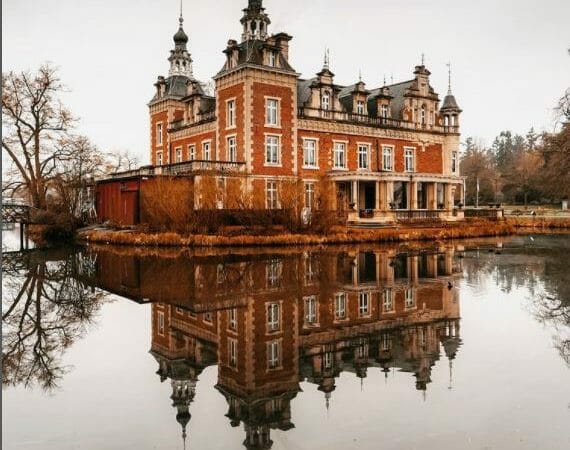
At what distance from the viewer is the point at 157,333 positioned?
28.4ft

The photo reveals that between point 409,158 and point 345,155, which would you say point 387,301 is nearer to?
point 345,155

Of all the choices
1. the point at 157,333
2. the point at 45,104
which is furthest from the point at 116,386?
the point at 45,104

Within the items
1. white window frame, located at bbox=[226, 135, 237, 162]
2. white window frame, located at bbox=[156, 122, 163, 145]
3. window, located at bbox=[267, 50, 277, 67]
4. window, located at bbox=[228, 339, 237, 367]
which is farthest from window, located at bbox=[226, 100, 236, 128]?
window, located at bbox=[228, 339, 237, 367]

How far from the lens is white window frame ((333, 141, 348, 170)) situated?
35.1 m

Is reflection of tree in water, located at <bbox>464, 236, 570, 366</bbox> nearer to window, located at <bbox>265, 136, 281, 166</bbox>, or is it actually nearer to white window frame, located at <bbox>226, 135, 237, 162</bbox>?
window, located at <bbox>265, 136, 281, 166</bbox>

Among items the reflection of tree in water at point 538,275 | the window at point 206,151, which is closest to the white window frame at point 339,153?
the window at point 206,151

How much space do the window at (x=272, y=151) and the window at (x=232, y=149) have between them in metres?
1.89

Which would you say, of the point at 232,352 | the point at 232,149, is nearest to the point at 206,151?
the point at 232,149

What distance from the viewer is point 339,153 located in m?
35.2

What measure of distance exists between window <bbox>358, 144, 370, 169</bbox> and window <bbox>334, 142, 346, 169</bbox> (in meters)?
1.37

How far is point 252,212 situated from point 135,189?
8525 millimetres

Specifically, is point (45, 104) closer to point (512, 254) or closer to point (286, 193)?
point (286, 193)

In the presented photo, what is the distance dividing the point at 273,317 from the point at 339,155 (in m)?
26.8

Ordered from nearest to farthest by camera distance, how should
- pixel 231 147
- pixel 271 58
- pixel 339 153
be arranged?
pixel 271 58 < pixel 231 147 < pixel 339 153
